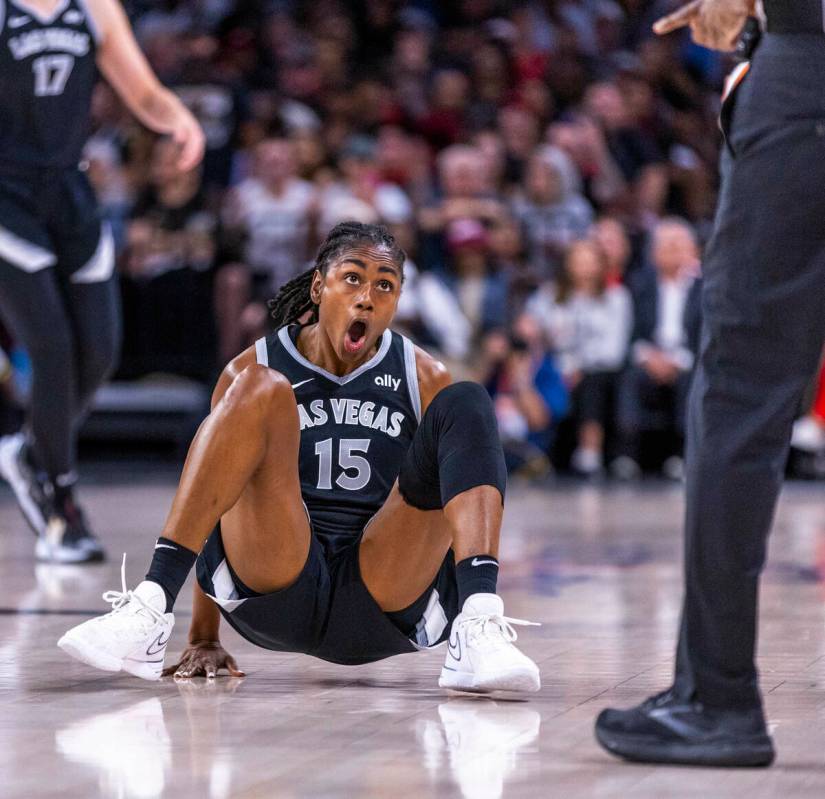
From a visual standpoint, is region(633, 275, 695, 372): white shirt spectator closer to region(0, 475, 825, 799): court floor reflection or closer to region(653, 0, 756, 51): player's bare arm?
region(0, 475, 825, 799): court floor reflection

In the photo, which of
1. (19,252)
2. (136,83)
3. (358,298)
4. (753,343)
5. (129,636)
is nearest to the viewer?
(753,343)

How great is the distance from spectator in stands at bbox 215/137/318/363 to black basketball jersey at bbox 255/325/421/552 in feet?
18.8

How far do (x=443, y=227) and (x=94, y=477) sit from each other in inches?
97.3

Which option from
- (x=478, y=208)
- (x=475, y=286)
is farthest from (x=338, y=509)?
(x=478, y=208)

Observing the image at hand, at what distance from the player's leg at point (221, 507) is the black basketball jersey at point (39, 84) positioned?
2554 mm

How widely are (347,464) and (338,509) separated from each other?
0.32ft

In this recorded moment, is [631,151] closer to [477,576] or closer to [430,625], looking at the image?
[430,625]

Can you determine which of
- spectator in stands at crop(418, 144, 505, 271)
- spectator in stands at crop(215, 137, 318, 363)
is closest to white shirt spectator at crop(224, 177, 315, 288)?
spectator in stands at crop(215, 137, 318, 363)

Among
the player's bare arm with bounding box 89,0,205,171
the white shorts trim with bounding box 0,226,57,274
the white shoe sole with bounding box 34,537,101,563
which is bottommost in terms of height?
the white shoe sole with bounding box 34,537,101,563

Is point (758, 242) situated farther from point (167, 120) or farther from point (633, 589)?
point (167, 120)

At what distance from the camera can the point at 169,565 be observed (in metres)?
3.04

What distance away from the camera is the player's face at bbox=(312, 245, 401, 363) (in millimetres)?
3318

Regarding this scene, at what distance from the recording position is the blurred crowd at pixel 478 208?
9320 mm

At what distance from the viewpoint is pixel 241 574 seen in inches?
124
